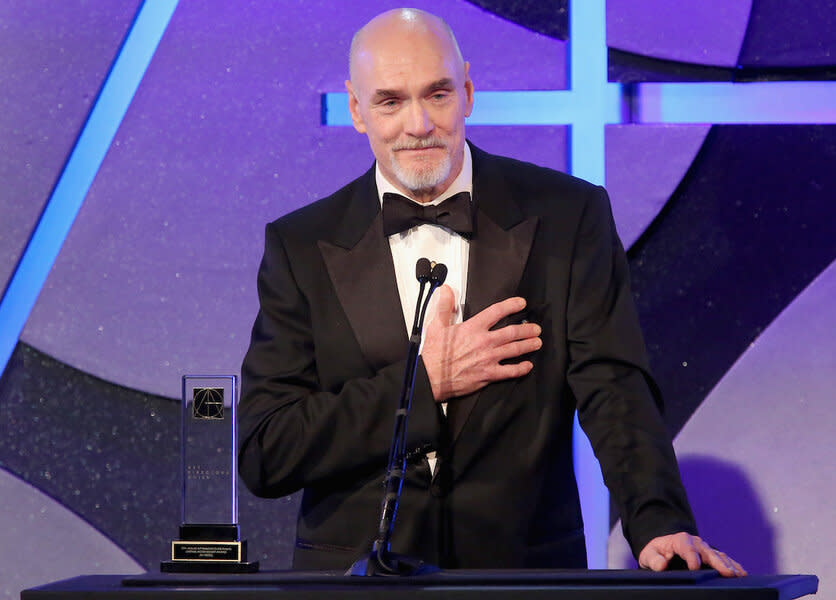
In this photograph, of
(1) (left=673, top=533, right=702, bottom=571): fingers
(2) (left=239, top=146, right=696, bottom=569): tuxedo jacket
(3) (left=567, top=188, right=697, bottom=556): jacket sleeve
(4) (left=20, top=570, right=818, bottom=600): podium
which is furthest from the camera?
(2) (left=239, top=146, right=696, bottom=569): tuxedo jacket

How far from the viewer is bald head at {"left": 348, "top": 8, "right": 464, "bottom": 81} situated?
2.26 m

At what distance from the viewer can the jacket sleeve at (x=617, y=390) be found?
200 centimetres

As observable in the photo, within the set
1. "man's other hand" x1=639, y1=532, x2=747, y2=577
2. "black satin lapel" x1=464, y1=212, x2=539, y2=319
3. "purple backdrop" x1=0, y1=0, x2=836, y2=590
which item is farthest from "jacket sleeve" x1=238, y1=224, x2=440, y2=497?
"purple backdrop" x1=0, y1=0, x2=836, y2=590

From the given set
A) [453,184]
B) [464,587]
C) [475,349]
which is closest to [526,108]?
[453,184]

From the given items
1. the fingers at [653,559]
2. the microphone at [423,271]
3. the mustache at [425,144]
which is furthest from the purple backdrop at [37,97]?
the fingers at [653,559]

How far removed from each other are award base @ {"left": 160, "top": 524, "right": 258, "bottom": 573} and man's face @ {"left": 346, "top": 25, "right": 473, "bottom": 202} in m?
0.83

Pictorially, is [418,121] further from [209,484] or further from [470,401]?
[209,484]

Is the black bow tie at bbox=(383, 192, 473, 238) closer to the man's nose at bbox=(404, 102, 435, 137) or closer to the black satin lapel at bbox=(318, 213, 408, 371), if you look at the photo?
the black satin lapel at bbox=(318, 213, 408, 371)

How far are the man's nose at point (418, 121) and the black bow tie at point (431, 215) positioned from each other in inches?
5.9

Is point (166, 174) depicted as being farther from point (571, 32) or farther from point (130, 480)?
point (571, 32)

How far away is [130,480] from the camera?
3.22m

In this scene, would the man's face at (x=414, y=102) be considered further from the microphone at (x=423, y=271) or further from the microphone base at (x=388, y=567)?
the microphone base at (x=388, y=567)

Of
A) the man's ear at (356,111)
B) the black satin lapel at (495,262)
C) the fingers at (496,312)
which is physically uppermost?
the man's ear at (356,111)

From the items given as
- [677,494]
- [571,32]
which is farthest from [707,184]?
[677,494]
